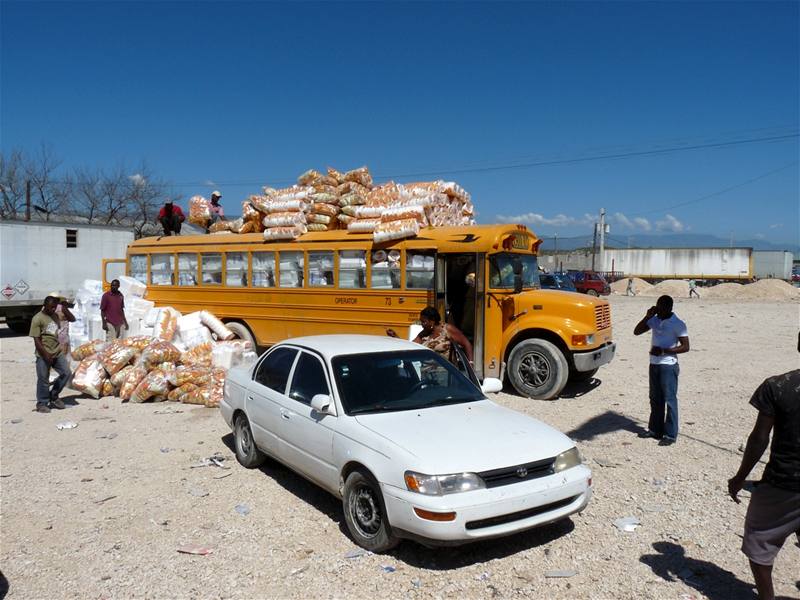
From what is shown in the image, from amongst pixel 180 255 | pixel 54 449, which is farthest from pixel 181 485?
pixel 180 255

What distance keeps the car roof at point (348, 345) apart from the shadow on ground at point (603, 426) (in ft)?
9.43

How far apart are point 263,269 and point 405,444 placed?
8.44m

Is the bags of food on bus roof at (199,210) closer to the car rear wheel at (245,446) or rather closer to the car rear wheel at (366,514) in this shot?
the car rear wheel at (245,446)

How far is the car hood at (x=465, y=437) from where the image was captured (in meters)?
4.21

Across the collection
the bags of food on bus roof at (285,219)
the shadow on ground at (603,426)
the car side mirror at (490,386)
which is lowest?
the shadow on ground at (603,426)

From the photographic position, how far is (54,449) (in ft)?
24.0

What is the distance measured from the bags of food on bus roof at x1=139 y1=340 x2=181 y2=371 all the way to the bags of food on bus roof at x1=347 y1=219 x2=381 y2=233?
3.64 m

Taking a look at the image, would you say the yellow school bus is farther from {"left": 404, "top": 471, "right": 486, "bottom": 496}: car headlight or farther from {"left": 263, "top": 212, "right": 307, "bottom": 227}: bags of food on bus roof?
{"left": 404, "top": 471, "right": 486, "bottom": 496}: car headlight

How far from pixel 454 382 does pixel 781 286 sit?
43179mm

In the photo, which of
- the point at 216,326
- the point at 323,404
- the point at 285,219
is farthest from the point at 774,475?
the point at 216,326

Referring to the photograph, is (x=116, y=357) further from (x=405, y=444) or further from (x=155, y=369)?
(x=405, y=444)

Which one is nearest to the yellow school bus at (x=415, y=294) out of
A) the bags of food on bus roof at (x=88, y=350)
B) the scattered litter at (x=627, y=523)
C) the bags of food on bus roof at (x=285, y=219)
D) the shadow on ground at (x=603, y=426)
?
the bags of food on bus roof at (x=285, y=219)

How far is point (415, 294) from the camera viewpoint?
10078mm

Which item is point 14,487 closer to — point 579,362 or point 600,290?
point 579,362
